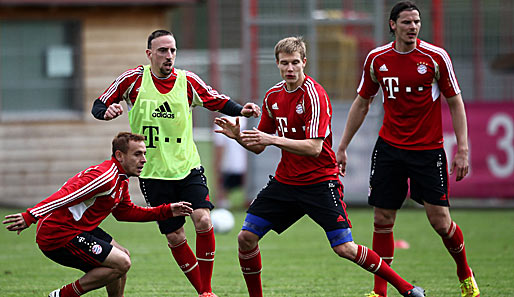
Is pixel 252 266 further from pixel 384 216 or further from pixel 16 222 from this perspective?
pixel 16 222

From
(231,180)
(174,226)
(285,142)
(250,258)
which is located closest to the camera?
(285,142)

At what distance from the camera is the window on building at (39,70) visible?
16.2 metres

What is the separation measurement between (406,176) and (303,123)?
1157mm

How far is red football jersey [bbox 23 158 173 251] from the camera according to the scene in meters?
5.83

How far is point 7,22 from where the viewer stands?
1606 cm

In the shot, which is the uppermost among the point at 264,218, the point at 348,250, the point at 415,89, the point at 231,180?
the point at 415,89

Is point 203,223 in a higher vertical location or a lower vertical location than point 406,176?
lower

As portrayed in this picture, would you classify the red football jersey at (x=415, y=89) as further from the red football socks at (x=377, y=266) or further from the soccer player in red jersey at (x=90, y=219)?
the soccer player in red jersey at (x=90, y=219)

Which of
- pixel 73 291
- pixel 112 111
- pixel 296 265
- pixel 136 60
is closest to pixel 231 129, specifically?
pixel 112 111

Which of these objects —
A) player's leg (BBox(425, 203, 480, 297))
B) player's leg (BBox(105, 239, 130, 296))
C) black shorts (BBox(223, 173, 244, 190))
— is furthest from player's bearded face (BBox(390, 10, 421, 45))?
black shorts (BBox(223, 173, 244, 190))

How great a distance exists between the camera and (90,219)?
6125 millimetres

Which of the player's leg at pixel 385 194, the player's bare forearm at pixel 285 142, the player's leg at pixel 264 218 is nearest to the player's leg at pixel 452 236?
the player's leg at pixel 385 194

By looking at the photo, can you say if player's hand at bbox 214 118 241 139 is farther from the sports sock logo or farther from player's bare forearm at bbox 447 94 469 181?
player's bare forearm at bbox 447 94 469 181

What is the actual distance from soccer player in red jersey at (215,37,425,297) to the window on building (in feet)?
34.5
